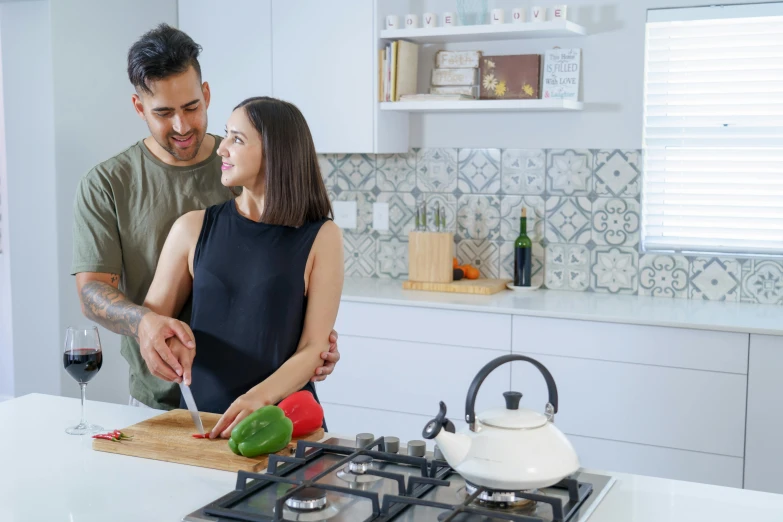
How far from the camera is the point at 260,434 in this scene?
1667mm

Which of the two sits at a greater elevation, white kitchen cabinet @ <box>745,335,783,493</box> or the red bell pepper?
the red bell pepper

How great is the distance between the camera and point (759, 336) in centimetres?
303

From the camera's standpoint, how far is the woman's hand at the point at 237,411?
1.78 m

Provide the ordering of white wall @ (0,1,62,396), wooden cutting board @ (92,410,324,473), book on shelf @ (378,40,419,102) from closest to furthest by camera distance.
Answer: wooden cutting board @ (92,410,324,473)
white wall @ (0,1,62,396)
book on shelf @ (378,40,419,102)

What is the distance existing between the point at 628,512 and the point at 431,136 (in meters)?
2.84

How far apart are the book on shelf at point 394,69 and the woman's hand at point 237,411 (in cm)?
219

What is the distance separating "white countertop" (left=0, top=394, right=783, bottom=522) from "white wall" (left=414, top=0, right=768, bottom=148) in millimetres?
2389

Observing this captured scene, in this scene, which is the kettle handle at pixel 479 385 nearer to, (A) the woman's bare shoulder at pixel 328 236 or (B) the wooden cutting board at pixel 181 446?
(B) the wooden cutting board at pixel 181 446

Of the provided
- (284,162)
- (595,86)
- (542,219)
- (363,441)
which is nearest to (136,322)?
(284,162)

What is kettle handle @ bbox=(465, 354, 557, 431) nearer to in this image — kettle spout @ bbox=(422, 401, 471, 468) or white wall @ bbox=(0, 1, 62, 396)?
kettle spout @ bbox=(422, 401, 471, 468)

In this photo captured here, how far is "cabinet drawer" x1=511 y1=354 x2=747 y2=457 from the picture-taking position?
10.2ft

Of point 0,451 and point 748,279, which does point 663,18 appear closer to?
point 748,279

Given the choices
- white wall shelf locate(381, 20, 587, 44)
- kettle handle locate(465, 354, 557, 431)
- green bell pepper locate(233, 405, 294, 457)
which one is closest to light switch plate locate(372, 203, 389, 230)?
white wall shelf locate(381, 20, 587, 44)

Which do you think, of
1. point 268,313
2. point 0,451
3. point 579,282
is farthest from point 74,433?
point 579,282
